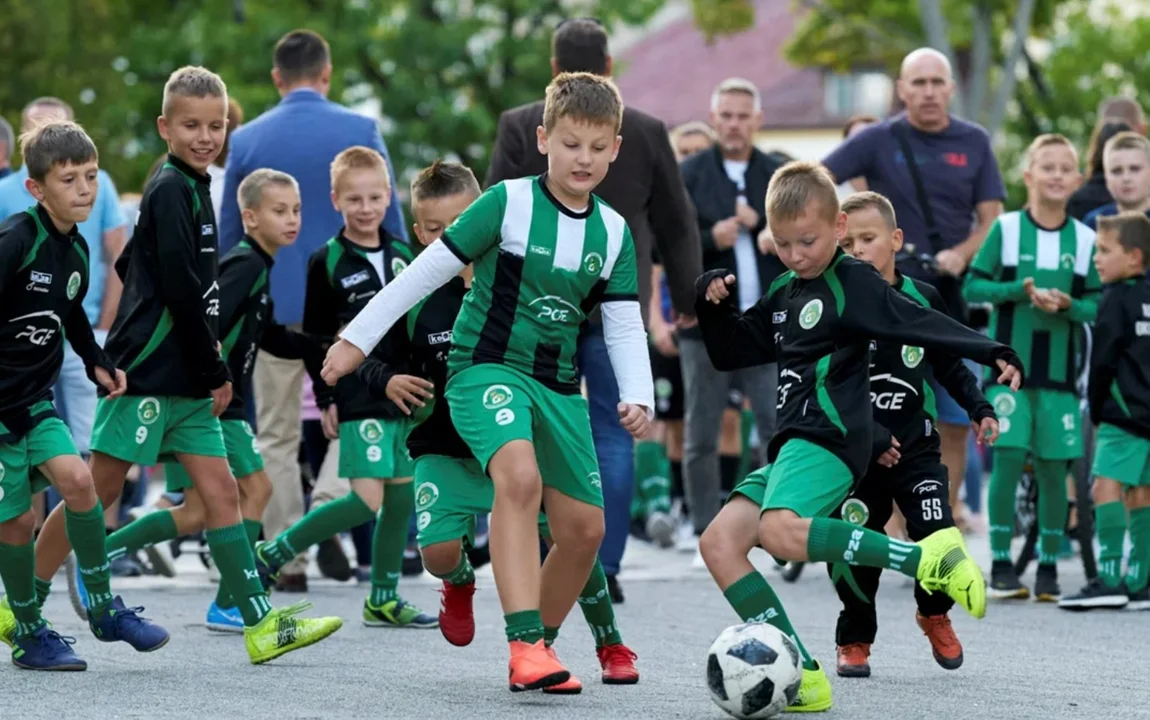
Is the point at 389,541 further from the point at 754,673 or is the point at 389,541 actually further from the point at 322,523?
the point at 754,673

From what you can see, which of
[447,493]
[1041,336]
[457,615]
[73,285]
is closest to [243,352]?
[73,285]

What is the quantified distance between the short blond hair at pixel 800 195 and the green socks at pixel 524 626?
149 centimetres

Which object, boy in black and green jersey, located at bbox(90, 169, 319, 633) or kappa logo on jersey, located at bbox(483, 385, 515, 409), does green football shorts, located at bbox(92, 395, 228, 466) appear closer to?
boy in black and green jersey, located at bbox(90, 169, 319, 633)

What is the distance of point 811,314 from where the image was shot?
22.6 ft

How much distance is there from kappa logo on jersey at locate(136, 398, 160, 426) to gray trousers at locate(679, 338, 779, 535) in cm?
449

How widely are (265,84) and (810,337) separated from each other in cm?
2713

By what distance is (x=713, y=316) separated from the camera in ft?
23.7

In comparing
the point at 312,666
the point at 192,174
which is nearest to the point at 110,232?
the point at 192,174

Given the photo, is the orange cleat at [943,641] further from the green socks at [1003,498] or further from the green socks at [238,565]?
the green socks at [1003,498]

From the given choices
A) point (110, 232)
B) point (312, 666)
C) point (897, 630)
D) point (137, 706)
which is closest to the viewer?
point (137, 706)

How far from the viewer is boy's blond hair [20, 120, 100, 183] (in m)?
7.43

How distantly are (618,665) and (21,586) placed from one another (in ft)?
6.97

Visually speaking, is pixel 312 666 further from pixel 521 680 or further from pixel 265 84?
pixel 265 84

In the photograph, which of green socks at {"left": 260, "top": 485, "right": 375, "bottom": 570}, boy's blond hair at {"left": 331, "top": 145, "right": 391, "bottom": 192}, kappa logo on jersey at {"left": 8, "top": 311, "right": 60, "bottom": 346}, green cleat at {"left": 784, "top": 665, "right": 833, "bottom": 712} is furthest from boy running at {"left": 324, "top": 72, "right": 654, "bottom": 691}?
green socks at {"left": 260, "top": 485, "right": 375, "bottom": 570}
